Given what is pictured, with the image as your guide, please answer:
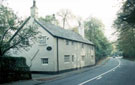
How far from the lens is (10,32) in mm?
Result: 17844

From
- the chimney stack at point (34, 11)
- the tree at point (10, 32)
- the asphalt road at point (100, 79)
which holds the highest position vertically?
the chimney stack at point (34, 11)

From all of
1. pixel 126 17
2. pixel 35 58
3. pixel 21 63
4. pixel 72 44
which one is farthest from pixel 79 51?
pixel 126 17

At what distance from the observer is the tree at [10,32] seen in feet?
55.6

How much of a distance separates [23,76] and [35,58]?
8896mm

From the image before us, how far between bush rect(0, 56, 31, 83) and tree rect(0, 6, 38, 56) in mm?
996

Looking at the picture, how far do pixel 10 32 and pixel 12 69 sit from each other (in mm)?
3834

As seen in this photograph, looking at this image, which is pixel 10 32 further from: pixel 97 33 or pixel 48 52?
pixel 97 33

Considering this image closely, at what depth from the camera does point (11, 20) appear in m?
17.3

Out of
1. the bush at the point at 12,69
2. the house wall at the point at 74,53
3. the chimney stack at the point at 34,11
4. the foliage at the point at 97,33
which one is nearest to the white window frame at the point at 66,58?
the house wall at the point at 74,53

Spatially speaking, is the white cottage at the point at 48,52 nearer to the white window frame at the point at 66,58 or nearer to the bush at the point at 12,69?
the white window frame at the point at 66,58

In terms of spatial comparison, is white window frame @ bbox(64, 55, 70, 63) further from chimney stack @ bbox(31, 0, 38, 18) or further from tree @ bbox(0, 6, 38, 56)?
tree @ bbox(0, 6, 38, 56)

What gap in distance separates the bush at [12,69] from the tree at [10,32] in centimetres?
100

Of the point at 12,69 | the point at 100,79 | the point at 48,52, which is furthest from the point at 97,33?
the point at 12,69

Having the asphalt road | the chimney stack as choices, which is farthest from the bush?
the chimney stack
